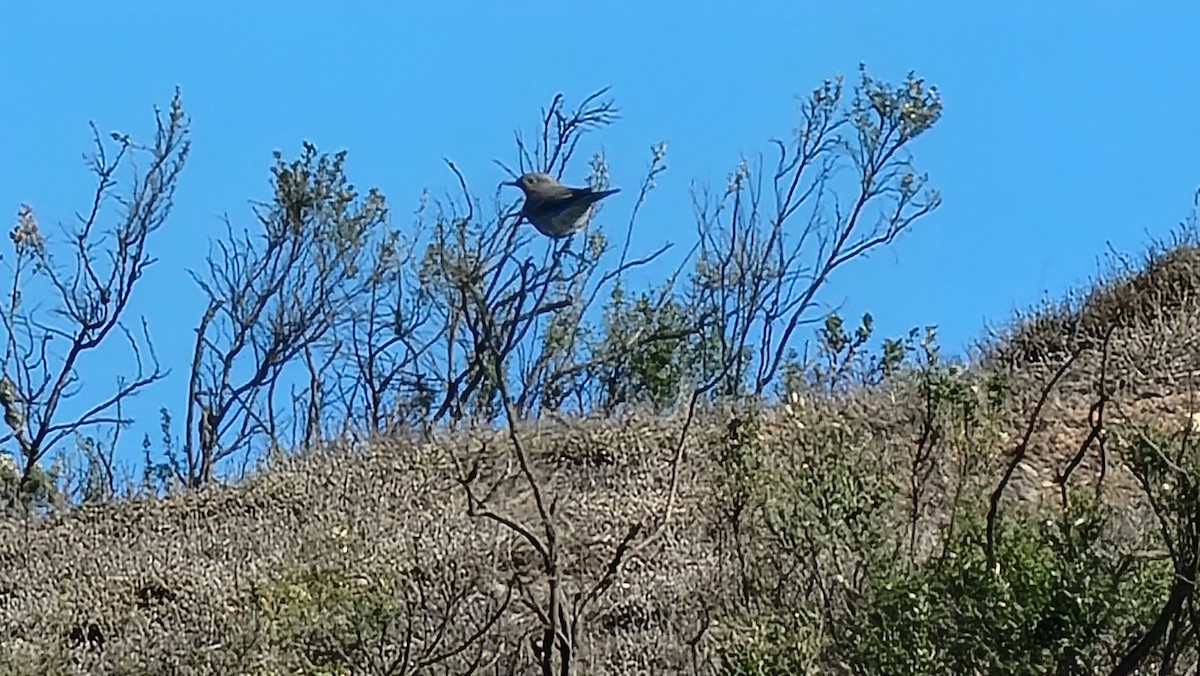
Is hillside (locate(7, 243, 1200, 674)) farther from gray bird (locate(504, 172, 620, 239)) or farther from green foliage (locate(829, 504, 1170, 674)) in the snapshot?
gray bird (locate(504, 172, 620, 239))

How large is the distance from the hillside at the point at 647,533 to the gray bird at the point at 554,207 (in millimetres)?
644

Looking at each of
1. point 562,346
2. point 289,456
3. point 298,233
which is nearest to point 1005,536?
point 289,456

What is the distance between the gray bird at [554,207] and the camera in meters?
4.55

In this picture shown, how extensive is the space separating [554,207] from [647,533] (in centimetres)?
126

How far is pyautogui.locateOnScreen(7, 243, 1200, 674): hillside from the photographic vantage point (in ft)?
11.1

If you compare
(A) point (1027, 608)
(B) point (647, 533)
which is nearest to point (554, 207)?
(B) point (647, 533)

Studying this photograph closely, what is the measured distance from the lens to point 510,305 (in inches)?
130

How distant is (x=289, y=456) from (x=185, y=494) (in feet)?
1.88

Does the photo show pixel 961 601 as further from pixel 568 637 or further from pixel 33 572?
pixel 33 572

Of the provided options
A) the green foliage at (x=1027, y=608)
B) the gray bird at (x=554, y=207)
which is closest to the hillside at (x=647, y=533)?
the green foliage at (x=1027, y=608)

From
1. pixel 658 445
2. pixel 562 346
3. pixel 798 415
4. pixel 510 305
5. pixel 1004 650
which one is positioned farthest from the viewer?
pixel 562 346

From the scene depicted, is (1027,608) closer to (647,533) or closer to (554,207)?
(647,533)

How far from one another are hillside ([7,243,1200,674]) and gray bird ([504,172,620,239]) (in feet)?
2.11

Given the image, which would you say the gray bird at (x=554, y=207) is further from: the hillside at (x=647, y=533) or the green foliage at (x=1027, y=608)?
the green foliage at (x=1027, y=608)
